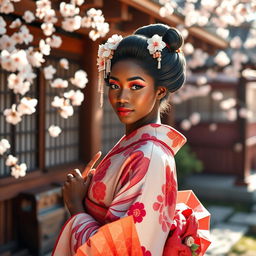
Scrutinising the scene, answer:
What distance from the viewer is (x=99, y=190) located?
7.68 feet

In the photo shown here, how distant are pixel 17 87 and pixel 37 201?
7.93 feet

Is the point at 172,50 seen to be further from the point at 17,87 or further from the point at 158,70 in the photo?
the point at 17,87

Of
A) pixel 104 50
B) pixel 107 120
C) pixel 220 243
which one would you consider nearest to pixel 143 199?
pixel 104 50

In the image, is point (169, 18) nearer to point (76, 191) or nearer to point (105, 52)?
point (105, 52)

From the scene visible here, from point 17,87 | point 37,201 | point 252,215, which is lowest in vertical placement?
point 252,215

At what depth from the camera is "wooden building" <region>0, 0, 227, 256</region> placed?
5871mm

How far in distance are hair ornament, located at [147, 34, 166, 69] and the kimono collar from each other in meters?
0.36

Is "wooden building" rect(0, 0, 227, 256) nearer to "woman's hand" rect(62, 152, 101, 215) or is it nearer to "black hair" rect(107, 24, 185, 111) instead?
"black hair" rect(107, 24, 185, 111)

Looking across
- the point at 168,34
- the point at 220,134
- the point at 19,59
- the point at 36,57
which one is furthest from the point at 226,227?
the point at 168,34

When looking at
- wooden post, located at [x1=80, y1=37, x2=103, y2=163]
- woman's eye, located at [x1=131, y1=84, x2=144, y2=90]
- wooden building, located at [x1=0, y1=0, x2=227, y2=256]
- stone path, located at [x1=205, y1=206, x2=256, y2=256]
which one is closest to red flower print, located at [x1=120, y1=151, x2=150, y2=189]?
woman's eye, located at [x1=131, y1=84, x2=144, y2=90]

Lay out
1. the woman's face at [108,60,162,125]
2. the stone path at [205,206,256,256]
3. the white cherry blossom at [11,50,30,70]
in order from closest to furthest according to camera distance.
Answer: the woman's face at [108,60,162,125] < the white cherry blossom at [11,50,30,70] < the stone path at [205,206,256,256]

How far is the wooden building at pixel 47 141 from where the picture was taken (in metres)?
5.87

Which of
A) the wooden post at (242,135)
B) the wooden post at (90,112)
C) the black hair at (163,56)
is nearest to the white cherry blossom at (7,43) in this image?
the black hair at (163,56)

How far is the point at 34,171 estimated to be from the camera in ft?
20.9
